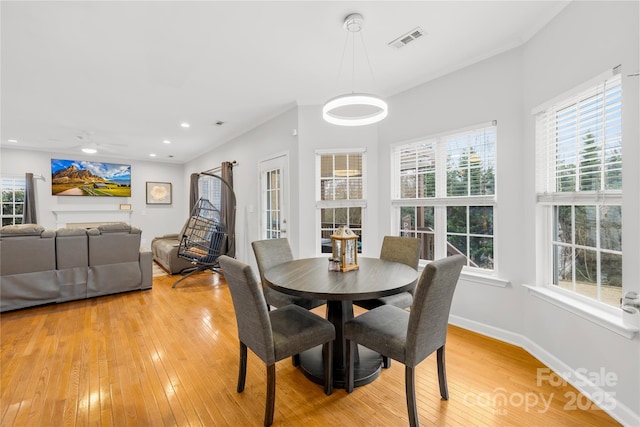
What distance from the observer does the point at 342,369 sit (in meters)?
2.04

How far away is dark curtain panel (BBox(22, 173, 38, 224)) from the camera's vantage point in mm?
6012

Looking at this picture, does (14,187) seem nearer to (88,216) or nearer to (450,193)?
(88,216)

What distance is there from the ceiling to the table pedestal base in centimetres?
261

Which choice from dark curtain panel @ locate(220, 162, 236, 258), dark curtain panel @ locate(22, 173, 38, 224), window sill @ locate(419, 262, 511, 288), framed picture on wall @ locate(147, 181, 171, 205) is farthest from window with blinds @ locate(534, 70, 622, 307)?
dark curtain panel @ locate(22, 173, 38, 224)

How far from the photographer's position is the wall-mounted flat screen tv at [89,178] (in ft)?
21.4

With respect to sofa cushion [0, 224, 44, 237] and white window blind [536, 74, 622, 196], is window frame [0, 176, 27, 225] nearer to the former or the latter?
sofa cushion [0, 224, 44, 237]

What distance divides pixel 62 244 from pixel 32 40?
8.07ft

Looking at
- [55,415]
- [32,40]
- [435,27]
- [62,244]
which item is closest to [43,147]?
Answer: [62,244]

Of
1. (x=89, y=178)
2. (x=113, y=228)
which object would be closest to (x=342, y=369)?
(x=113, y=228)

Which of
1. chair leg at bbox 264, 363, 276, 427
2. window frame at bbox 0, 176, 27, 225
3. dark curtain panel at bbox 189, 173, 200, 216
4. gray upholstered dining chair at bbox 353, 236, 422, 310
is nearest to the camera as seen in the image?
chair leg at bbox 264, 363, 276, 427

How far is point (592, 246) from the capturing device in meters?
1.93

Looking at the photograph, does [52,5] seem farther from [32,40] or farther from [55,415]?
[55,415]

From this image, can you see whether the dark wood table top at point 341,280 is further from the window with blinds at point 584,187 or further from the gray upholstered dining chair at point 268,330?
the window with blinds at point 584,187

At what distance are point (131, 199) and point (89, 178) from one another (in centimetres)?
98
